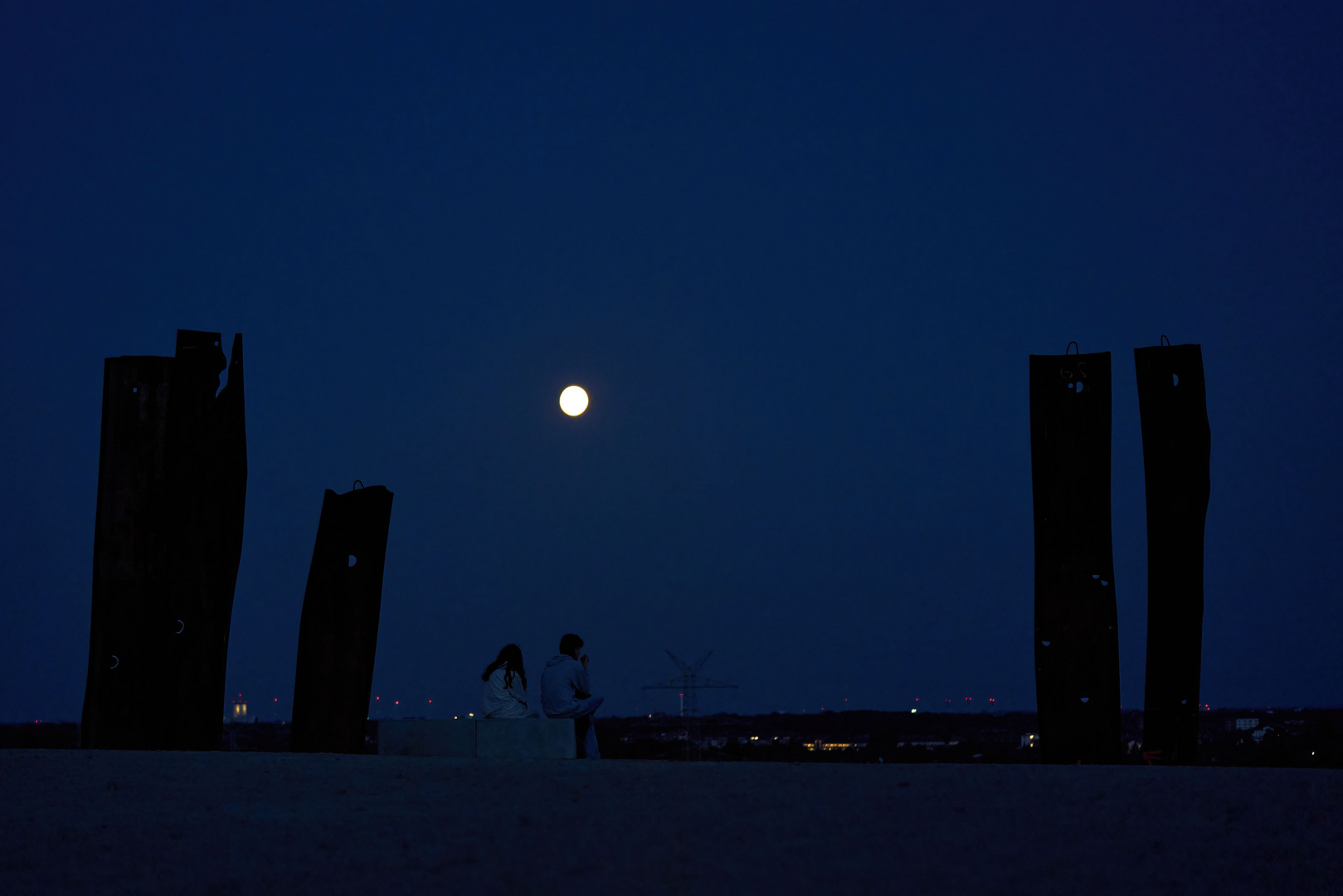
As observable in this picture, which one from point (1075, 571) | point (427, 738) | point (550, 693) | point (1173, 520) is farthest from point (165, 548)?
point (1173, 520)

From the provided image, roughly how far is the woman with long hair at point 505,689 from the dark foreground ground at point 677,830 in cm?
287

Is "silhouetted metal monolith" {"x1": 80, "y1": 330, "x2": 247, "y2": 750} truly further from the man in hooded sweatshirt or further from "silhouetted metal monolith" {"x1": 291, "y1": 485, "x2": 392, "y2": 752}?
the man in hooded sweatshirt

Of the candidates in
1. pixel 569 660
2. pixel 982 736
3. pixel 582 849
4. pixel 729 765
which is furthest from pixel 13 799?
pixel 982 736

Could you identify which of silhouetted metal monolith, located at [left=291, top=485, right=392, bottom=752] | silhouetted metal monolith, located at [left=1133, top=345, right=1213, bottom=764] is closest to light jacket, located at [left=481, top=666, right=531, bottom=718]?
silhouetted metal monolith, located at [left=291, top=485, right=392, bottom=752]

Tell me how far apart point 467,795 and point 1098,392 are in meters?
5.95

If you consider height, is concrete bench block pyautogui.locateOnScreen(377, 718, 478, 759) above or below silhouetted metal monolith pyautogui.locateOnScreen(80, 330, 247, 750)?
below

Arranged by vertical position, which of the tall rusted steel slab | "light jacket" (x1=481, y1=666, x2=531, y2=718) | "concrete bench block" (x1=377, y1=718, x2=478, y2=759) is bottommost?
"concrete bench block" (x1=377, y1=718, x2=478, y2=759)

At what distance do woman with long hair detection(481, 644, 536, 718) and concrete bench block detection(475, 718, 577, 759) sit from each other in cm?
26

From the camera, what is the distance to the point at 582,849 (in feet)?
17.7

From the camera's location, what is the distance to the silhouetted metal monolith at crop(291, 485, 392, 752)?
11.0 m

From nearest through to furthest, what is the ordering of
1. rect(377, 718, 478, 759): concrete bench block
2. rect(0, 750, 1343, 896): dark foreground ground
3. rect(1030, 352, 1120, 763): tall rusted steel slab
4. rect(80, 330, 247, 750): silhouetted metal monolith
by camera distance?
A: rect(0, 750, 1343, 896): dark foreground ground < rect(1030, 352, 1120, 763): tall rusted steel slab < rect(80, 330, 247, 750): silhouetted metal monolith < rect(377, 718, 478, 759): concrete bench block

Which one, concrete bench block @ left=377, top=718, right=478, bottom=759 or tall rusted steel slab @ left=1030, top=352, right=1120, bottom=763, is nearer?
tall rusted steel slab @ left=1030, top=352, right=1120, bottom=763

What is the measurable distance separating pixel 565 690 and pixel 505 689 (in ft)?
1.93

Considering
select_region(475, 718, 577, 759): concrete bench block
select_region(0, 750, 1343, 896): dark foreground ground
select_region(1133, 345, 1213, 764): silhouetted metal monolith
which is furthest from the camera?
select_region(475, 718, 577, 759): concrete bench block
